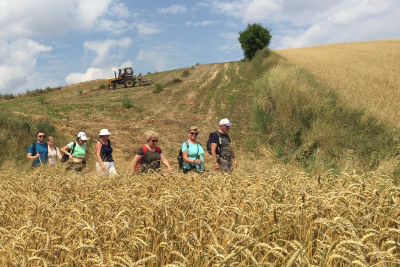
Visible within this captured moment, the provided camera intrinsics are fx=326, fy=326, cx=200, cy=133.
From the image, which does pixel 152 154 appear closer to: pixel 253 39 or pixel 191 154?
pixel 191 154

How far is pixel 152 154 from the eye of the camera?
5.92 meters

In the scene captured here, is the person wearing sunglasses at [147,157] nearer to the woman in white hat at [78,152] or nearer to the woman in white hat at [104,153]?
the woman in white hat at [104,153]

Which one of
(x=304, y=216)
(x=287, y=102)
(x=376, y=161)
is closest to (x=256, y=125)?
(x=287, y=102)

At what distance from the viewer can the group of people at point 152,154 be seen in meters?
5.89

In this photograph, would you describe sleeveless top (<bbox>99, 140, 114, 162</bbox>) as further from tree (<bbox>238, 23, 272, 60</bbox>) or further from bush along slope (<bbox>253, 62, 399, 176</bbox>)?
tree (<bbox>238, 23, 272, 60</bbox>)

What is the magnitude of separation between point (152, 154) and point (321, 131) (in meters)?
5.93

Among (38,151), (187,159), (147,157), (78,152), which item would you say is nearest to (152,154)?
(147,157)

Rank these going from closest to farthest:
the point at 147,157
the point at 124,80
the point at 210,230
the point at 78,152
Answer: the point at 210,230
the point at 147,157
the point at 78,152
the point at 124,80

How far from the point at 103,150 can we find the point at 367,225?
5.34 meters

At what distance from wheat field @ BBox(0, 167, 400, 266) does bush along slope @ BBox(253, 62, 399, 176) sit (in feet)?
15.4

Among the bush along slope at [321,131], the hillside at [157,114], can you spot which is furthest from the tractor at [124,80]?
the bush along slope at [321,131]

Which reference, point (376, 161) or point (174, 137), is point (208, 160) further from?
point (376, 161)

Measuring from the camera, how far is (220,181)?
168 inches

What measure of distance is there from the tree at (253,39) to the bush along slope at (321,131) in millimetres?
38301
